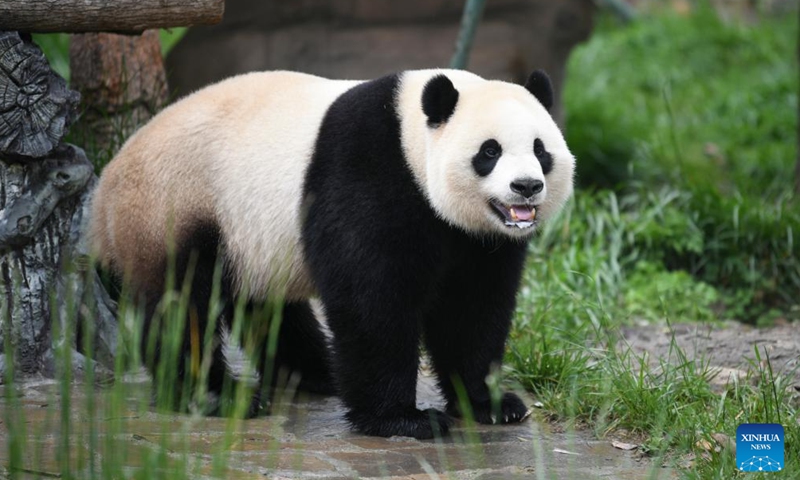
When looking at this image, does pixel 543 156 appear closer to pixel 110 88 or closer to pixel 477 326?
pixel 477 326

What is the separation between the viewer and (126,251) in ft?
15.5

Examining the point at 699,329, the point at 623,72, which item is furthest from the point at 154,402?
the point at 623,72

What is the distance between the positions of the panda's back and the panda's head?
59cm

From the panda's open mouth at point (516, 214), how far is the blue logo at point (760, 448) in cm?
105

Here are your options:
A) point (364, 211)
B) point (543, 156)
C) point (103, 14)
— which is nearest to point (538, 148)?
point (543, 156)

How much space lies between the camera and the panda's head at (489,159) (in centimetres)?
405

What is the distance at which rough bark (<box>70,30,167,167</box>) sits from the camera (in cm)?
565

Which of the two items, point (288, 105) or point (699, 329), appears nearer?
point (288, 105)

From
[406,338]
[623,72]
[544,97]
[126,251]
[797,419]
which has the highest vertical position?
[623,72]


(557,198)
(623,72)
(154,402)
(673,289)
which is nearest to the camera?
(557,198)

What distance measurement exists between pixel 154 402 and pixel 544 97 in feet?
6.82

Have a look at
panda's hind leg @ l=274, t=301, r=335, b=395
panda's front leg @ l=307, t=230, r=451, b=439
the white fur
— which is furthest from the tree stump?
panda's front leg @ l=307, t=230, r=451, b=439

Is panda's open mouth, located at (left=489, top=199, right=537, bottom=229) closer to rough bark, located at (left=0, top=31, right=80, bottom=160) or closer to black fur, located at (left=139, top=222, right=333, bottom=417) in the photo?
black fur, located at (left=139, top=222, right=333, bottom=417)

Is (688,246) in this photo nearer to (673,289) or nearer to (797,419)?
(673,289)
